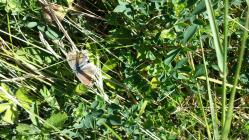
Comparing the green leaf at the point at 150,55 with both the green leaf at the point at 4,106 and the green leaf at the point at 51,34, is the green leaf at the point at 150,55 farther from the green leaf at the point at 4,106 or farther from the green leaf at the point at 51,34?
the green leaf at the point at 4,106

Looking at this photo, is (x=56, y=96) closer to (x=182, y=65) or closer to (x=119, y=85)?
→ (x=119, y=85)

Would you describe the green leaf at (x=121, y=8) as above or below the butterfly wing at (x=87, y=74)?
above

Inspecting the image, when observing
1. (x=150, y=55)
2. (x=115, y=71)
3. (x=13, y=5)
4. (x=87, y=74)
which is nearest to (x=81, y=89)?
(x=87, y=74)

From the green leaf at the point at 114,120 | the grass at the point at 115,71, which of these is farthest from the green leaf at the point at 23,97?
the green leaf at the point at 114,120

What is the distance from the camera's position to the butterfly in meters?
1.56

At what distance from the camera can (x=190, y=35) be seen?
1.34 m

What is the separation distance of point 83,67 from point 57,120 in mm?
216

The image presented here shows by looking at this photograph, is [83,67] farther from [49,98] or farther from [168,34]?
[168,34]

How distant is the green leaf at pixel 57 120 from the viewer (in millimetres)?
1457

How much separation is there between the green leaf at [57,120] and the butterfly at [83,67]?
0.51ft

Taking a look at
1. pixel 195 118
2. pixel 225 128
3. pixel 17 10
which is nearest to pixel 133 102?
pixel 195 118

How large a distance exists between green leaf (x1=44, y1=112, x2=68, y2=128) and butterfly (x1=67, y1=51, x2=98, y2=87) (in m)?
0.15

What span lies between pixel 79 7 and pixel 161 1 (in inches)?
16.0

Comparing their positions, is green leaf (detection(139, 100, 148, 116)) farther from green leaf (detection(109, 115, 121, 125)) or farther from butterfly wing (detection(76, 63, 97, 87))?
butterfly wing (detection(76, 63, 97, 87))
